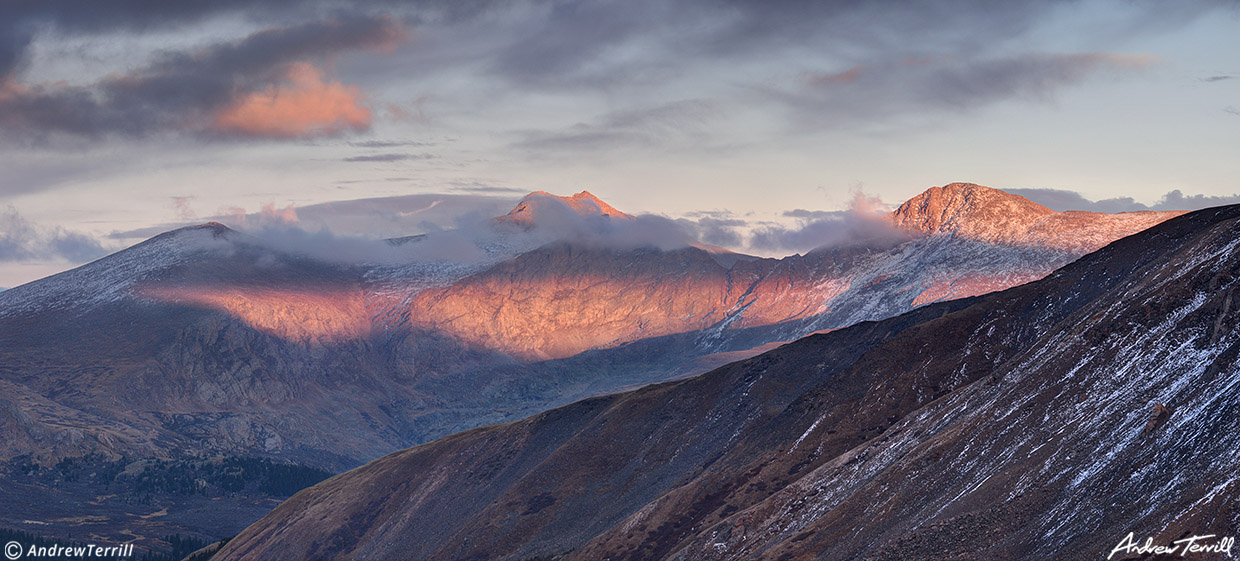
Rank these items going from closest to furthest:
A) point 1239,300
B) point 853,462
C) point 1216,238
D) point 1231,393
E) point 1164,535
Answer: point 1164,535
point 1231,393
point 1239,300
point 1216,238
point 853,462

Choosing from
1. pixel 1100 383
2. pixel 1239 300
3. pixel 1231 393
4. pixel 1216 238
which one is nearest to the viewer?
pixel 1231 393

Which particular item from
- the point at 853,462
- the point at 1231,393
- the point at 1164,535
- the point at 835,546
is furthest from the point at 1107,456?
the point at 853,462

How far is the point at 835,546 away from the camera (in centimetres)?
12900

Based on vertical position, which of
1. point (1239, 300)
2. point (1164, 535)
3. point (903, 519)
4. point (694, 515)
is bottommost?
point (694, 515)

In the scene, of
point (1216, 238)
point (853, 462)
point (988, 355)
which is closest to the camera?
point (1216, 238)

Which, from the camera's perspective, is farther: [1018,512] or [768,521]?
[768,521]

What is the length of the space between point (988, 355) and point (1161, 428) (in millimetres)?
73959

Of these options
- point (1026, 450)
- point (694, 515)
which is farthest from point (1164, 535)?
point (694, 515)

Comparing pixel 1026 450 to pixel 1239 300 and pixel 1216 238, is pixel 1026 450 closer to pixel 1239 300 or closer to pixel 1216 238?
pixel 1239 300

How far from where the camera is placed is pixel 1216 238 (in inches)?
5167

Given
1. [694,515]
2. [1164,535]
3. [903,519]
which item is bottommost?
[694,515]

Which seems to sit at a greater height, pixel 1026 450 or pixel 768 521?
pixel 1026 450

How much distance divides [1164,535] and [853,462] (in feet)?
221

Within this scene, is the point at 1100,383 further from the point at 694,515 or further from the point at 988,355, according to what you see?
the point at 694,515
